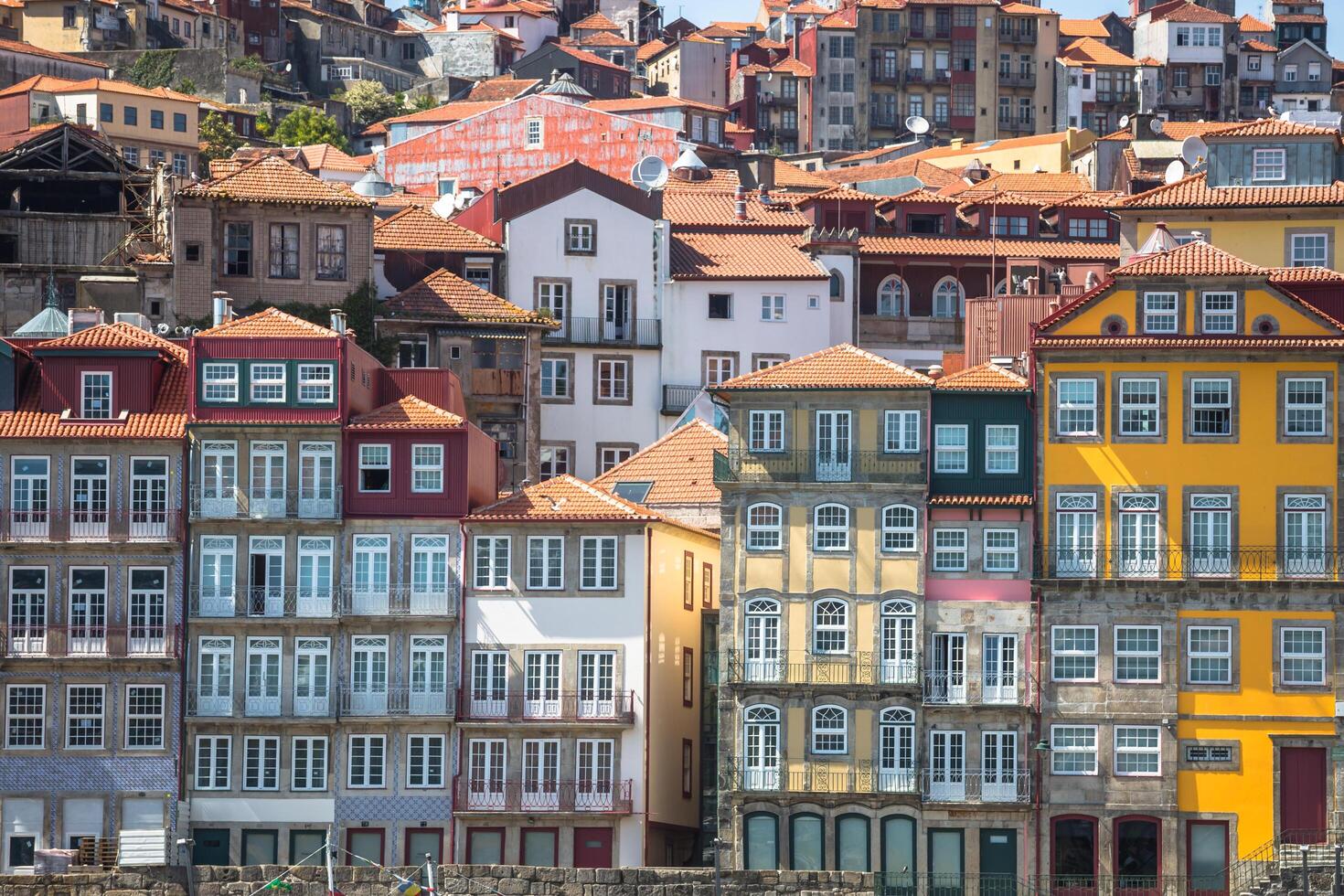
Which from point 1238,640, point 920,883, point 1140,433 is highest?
point 1140,433

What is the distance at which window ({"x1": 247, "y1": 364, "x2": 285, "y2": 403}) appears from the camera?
252 feet

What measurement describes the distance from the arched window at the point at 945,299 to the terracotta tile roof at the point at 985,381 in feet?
75.5

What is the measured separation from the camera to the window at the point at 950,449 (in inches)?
2970

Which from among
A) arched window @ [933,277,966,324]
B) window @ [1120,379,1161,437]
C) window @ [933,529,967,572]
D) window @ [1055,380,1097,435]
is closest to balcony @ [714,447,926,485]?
window @ [933,529,967,572]

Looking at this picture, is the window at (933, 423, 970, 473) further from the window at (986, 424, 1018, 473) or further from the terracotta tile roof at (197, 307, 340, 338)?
the terracotta tile roof at (197, 307, 340, 338)

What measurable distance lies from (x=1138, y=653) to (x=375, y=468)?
18.8 m

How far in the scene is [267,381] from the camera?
76812mm

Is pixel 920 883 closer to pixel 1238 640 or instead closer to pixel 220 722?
pixel 1238 640

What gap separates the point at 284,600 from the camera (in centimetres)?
7588

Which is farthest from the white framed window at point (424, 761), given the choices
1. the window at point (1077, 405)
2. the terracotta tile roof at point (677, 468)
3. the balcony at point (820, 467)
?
the window at point (1077, 405)

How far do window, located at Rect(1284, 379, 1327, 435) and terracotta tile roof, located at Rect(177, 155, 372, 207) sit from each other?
94.9 feet

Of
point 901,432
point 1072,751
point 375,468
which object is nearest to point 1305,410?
point 901,432

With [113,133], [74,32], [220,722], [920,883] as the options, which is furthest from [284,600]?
[74,32]

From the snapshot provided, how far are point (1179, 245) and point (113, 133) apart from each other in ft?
191
